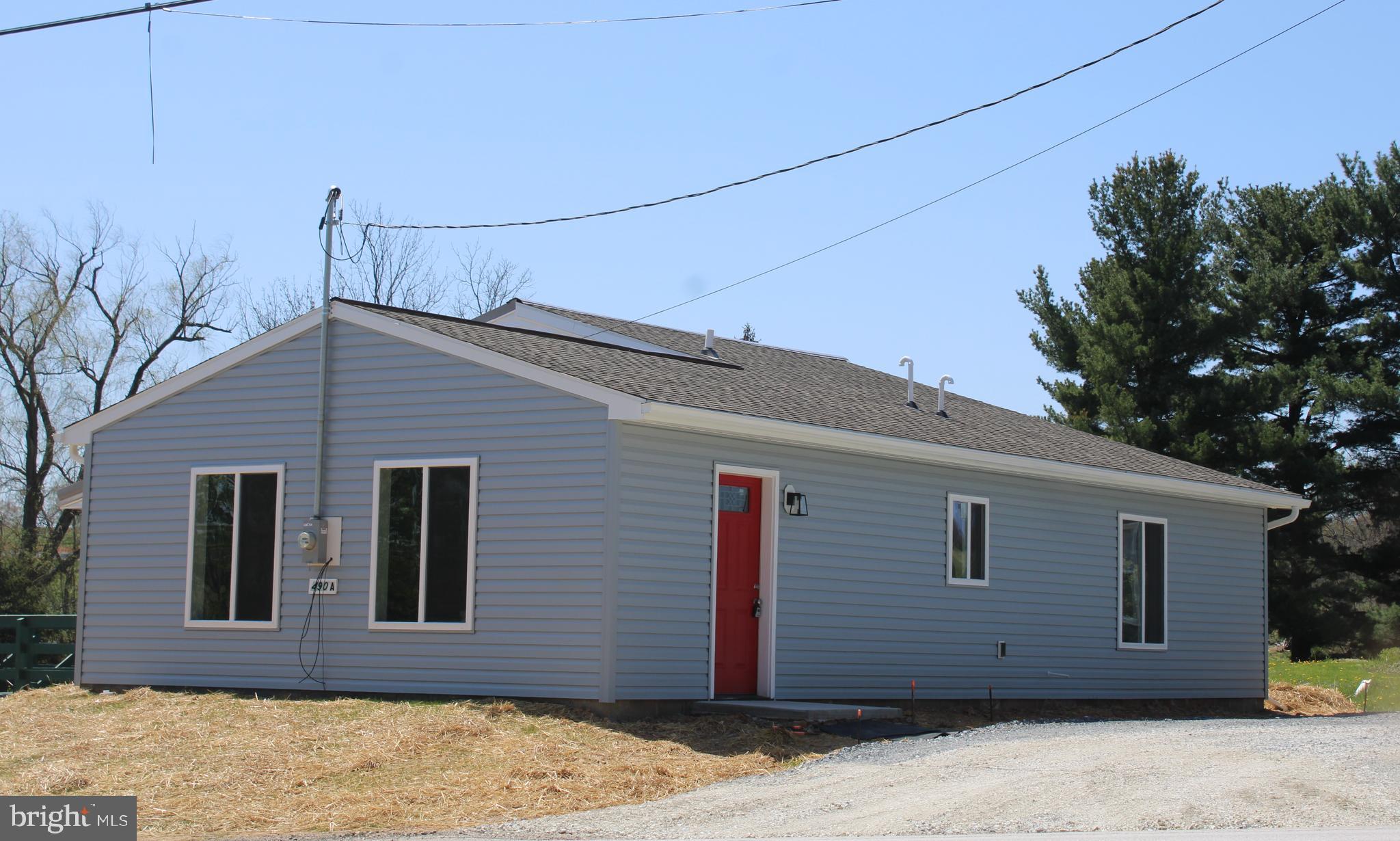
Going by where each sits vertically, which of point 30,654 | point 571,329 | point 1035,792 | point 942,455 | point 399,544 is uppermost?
point 571,329

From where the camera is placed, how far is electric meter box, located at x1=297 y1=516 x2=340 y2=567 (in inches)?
551

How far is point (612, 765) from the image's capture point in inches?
416

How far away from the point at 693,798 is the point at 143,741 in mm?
4668

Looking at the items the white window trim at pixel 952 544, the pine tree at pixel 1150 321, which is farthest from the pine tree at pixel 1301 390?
the white window trim at pixel 952 544

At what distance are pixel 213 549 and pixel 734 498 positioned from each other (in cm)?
543

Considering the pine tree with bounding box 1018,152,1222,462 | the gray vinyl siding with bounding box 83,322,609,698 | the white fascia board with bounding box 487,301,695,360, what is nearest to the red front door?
the gray vinyl siding with bounding box 83,322,609,698

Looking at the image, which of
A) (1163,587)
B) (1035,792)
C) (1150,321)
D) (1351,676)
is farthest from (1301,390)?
(1035,792)

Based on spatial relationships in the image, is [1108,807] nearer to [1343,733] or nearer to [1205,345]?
[1343,733]

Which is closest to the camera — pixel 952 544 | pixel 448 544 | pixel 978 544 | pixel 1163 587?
pixel 448 544

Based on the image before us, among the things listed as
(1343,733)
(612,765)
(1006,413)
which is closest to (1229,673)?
(1006,413)

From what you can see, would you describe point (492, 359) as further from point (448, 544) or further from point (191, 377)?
point (191, 377)

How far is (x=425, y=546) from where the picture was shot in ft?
44.8

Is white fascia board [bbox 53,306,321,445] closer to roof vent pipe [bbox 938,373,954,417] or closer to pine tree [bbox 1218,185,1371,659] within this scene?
roof vent pipe [bbox 938,373,954,417]

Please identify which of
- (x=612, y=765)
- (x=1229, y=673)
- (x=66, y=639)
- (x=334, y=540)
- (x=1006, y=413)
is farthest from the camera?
(x=66, y=639)
